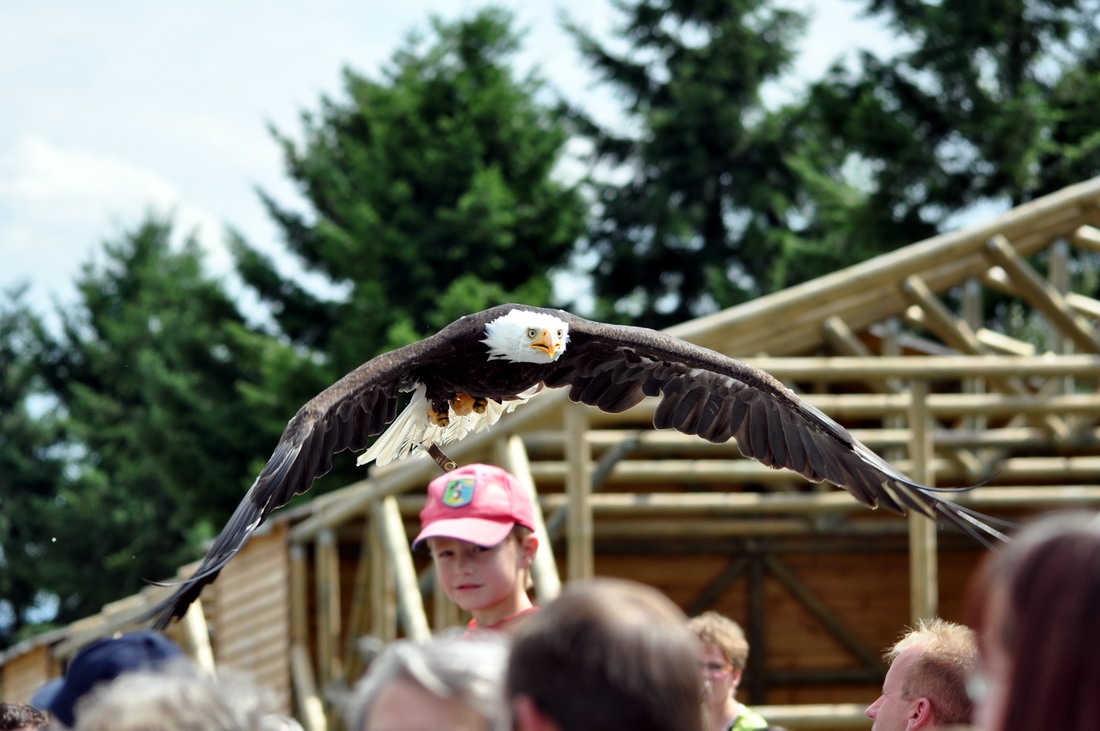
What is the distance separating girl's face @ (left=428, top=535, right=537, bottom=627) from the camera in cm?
350

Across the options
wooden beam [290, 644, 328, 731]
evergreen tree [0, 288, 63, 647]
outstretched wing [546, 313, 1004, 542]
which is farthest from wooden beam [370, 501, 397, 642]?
evergreen tree [0, 288, 63, 647]

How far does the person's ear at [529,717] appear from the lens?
5.48 ft

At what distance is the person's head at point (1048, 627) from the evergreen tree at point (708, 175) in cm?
2104

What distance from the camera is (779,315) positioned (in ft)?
30.2

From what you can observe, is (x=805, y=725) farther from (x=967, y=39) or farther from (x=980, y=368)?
(x=967, y=39)

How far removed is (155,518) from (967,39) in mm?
18804

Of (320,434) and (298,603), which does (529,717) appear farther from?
(298,603)

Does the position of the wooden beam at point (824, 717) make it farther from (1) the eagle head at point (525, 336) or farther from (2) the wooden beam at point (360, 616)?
(1) the eagle head at point (525, 336)

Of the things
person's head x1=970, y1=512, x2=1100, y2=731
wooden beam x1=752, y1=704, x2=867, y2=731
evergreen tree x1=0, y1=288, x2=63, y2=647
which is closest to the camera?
person's head x1=970, y1=512, x2=1100, y2=731

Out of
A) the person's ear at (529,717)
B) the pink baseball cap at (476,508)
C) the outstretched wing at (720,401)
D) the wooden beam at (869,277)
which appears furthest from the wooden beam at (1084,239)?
the person's ear at (529,717)

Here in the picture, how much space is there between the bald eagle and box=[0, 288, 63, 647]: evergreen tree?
27.8 meters

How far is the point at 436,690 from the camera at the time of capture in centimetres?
180

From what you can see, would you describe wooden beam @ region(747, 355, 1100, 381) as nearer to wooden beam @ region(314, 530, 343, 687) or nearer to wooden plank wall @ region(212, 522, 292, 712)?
wooden beam @ region(314, 530, 343, 687)

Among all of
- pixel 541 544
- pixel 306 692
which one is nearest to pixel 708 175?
pixel 306 692
